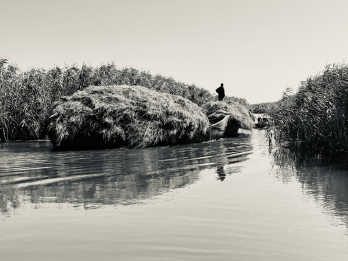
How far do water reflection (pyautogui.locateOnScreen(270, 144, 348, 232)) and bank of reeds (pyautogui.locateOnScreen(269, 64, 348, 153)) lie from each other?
1.60ft

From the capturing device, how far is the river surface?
3234mm

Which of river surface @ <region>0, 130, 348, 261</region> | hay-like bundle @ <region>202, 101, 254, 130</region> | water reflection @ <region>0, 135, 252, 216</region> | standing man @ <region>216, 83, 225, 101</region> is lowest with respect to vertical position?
river surface @ <region>0, 130, 348, 261</region>

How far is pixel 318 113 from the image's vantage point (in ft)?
33.2

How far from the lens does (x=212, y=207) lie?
4.68 metres

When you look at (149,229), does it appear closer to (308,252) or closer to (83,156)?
(308,252)

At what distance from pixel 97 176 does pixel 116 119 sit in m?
5.80

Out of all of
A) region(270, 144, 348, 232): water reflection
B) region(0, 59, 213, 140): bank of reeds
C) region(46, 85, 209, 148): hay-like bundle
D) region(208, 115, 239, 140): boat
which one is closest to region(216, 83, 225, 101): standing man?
region(208, 115, 239, 140): boat

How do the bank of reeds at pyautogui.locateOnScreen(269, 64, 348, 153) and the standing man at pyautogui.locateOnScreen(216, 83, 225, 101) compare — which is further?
the standing man at pyautogui.locateOnScreen(216, 83, 225, 101)

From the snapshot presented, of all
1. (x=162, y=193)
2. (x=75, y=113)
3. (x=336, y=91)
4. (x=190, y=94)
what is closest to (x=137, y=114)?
(x=75, y=113)

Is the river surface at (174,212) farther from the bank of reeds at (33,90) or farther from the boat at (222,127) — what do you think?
the bank of reeds at (33,90)

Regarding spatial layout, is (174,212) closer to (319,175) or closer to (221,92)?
(319,175)

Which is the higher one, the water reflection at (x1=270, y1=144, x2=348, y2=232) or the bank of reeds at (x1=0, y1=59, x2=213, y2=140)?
the bank of reeds at (x1=0, y1=59, x2=213, y2=140)

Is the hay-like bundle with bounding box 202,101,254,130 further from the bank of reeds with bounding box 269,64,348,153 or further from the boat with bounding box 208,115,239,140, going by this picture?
the bank of reeds with bounding box 269,64,348,153

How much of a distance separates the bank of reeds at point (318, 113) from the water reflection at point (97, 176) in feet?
6.66
